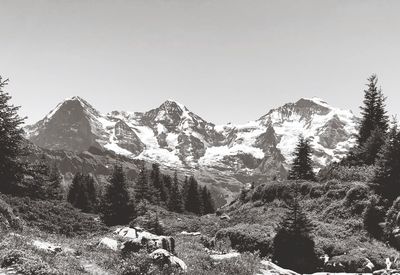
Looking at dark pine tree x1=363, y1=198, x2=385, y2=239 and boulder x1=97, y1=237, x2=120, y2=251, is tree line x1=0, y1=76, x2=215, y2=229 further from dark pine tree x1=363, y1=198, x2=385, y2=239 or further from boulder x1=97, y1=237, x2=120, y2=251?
dark pine tree x1=363, y1=198, x2=385, y2=239

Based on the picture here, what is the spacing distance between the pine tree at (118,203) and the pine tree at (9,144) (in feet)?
35.5

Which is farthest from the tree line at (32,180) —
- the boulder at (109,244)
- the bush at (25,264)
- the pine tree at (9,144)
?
the bush at (25,264)

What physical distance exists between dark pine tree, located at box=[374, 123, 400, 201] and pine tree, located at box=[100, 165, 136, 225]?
84.0 ft

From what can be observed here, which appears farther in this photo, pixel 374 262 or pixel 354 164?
pixel 354 164

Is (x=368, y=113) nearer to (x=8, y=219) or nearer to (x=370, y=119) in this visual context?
(x=370, y=119)

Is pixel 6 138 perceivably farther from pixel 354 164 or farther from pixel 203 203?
pixel 203 203

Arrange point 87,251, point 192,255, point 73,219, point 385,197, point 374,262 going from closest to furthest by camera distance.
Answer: point 87,251 → point 192,255 → point 374,262 → point 385,197 → point 73,219

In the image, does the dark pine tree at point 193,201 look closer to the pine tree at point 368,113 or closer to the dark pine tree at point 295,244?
the pine tree at point 368,113

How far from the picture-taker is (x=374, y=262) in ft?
62.7

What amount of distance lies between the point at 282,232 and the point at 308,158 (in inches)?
1104

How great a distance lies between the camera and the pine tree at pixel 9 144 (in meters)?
32.6

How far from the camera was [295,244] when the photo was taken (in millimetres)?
20938

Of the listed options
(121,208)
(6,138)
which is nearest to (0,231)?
(6,138)

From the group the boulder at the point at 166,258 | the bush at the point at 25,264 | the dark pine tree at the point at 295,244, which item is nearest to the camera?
the bush at the point at 25,264
